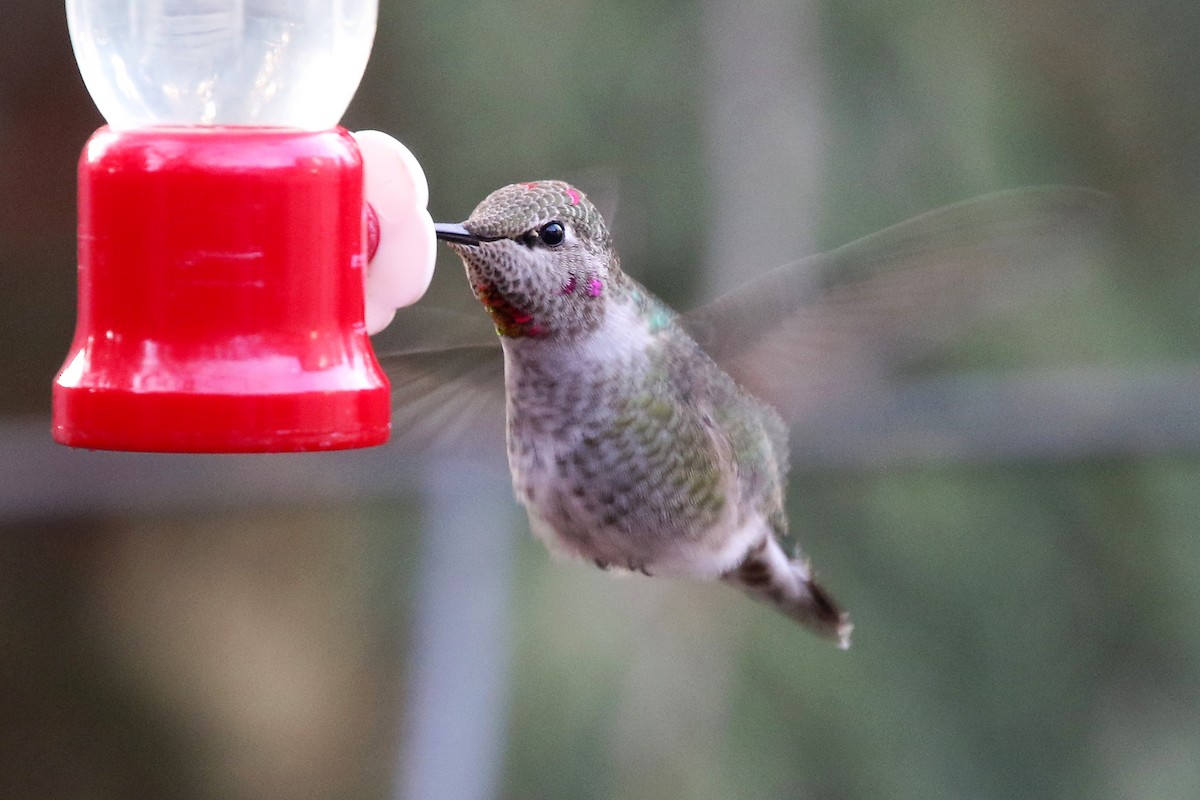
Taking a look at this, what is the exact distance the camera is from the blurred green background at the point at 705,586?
3.85 metres

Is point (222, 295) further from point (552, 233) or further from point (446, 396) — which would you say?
point (446, 396)

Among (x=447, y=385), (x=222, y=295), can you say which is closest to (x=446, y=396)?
(x=447, y=385)

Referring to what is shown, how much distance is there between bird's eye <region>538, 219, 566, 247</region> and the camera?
174 centimetres

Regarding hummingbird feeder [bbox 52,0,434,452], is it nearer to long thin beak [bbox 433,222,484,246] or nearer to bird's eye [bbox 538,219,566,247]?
long thin beak [bbox 433,222,484,246]

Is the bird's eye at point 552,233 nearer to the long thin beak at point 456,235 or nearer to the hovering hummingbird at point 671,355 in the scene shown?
the hovering hummingbird at point 671,355

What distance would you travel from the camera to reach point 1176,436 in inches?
142

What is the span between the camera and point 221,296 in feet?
4.44

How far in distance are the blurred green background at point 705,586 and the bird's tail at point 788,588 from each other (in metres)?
1.26

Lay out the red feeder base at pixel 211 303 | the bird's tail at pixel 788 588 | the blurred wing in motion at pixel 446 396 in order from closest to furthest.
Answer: the red feeder base at pixel 211 303 → the blurred wing in motion at pixel 446 396 → the bird's tail at pixel 788 588

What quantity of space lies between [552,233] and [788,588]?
901 mm

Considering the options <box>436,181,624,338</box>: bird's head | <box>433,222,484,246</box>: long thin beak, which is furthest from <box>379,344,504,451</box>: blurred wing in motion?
<box>433,222,484,246</box>: long thin beak

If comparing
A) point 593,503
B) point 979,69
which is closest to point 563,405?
point 593,503

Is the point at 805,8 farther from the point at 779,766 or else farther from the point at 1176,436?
the point at 779,766

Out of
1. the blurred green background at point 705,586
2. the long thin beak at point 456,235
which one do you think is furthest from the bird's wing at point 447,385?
the blurred green background at point 705,586
